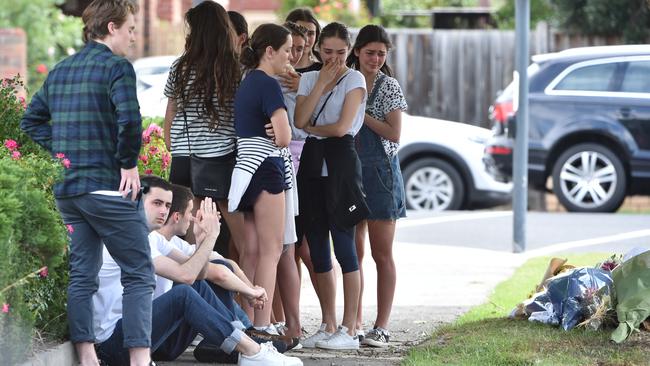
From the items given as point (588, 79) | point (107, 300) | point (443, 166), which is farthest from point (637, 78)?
point (107, 300)

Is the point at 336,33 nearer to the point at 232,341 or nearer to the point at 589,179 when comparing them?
the point at 232,341

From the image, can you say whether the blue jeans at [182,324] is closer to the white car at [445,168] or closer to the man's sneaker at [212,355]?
the man's sneaker at [212,355]

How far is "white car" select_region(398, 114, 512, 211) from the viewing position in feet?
53.1

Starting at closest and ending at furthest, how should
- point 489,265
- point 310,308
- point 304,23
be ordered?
point 304,23
point 310,308
point 489,265

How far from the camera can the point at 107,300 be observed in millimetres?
6418

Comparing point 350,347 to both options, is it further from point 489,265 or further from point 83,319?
point 489,265

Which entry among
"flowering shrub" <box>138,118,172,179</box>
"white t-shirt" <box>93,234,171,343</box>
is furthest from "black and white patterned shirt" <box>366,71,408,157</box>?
"white t-shirt" <box>93,234,171,343</box>

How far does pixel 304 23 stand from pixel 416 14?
18882 mm

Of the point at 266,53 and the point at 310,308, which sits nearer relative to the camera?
the point at 266,53

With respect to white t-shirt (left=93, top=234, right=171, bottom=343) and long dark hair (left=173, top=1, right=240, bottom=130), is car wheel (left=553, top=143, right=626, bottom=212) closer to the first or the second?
long dark hair (left=173, top=1, right=240, bottom=130)

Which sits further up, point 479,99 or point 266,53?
point 266,53

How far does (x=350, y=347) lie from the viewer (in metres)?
7.61

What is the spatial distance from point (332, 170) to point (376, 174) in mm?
498

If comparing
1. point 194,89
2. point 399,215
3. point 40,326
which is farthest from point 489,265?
point 40,326
